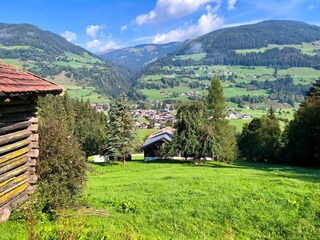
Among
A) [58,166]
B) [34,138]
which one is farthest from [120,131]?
[34,138]

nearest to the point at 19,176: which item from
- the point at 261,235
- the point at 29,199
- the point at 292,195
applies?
the point at 29,199

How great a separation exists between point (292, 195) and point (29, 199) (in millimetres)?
9454

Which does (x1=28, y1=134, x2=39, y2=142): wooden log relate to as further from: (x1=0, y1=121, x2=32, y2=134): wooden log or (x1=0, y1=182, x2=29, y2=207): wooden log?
(x1=0, y1=182, x2=29, y2=207): wooden log

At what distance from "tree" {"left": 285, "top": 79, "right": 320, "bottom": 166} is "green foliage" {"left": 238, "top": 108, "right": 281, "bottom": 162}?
7.61 metres

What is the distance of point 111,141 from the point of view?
42125mm

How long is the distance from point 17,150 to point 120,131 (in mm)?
31674

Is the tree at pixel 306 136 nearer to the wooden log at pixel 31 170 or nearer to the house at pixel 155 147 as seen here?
the house at pixel 155 147

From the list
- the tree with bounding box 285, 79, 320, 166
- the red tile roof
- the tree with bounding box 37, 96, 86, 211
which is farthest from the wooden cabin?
the tree with bounding box 285, 79, 320, 166

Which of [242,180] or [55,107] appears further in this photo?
[55,107]

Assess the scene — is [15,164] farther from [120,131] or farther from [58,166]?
[120,131]

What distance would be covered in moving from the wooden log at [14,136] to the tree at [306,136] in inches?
1454

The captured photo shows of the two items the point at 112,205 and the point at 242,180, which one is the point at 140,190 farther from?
the point at 242,180

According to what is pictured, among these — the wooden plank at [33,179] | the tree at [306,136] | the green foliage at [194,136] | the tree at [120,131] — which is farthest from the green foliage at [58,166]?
the tree at [306,136]

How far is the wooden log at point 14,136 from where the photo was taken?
30.2 ft
